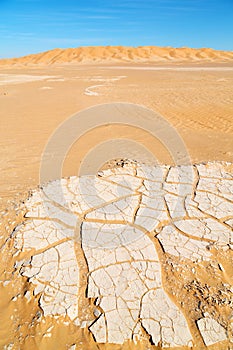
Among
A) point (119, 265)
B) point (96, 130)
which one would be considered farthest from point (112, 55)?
point (119, 265)

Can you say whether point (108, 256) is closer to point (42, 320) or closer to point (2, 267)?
point (42, 320)

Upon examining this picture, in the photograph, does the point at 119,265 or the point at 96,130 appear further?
the point at 96,130

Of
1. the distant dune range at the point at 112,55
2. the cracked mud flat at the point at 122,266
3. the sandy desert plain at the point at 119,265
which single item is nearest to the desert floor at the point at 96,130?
the sandy desert plain at the point at 119,265

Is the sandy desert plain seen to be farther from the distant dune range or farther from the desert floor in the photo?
the distant dune range

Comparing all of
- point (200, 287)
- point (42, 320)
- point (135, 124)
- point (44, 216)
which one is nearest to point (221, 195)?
point (200, 287)

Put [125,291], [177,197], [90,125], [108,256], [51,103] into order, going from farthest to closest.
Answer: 1. [51,103]
2. [90,125]
3. [177,197]
4. [108,256]
5. [125,291]

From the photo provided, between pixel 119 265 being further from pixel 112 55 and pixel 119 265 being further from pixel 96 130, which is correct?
pixel 112 55

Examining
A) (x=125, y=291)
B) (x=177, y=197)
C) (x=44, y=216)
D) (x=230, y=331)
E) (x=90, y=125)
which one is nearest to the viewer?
(x=230, y=331)

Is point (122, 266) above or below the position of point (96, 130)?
below
